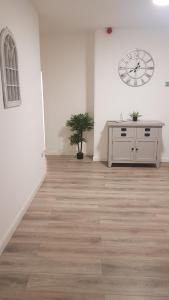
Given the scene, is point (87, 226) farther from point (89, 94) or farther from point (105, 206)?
point (89, 94)

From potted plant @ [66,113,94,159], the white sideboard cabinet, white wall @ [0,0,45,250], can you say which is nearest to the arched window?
white wall @ [0,0,45,250]

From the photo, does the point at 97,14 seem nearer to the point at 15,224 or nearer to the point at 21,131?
the point at 21,131

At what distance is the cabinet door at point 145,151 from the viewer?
4.25 metres

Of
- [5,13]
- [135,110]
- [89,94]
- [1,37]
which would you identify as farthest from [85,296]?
[89,94]

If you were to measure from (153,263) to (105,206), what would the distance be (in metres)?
1.04

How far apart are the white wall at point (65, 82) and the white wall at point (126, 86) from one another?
1.39ft

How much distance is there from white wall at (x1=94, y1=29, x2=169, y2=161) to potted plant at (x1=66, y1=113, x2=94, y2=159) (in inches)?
8.2

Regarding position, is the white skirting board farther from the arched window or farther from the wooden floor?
the arched window

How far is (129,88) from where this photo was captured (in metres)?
4.47

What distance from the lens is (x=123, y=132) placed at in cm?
423

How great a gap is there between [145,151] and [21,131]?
8.23 ft

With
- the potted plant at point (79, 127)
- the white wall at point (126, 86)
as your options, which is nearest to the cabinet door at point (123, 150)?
the white wall at point (126, 86)

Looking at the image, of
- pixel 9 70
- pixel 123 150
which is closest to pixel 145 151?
pixel 123 150

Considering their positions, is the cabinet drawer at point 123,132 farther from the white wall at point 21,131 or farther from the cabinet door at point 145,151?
the white wall at point 21,131
